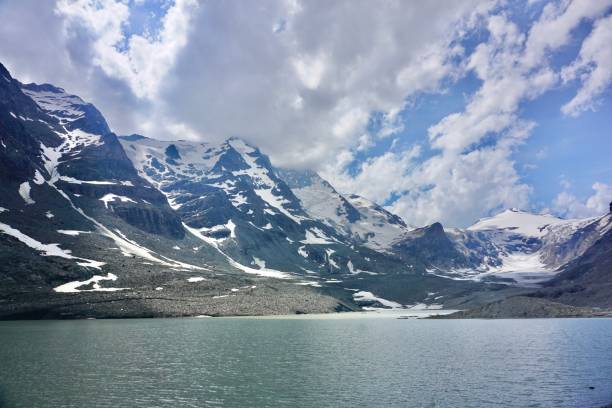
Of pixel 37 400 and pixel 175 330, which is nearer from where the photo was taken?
pixel 37 400

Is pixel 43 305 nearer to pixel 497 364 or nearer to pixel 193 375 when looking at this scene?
pixel 193 375

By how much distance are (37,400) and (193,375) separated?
66.0 feet

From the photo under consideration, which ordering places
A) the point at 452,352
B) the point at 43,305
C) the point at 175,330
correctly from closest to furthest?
the point at 452,352 < the point at 175,330 < the point at 43,305

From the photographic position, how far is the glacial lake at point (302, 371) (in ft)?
171

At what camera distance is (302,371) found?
6938 cm

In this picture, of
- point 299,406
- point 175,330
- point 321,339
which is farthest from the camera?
point 175,330

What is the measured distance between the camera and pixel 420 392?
182 feet

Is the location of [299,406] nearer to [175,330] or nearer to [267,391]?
[267,391]

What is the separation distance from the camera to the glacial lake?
52250 millimetres

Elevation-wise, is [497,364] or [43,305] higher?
[43,305]

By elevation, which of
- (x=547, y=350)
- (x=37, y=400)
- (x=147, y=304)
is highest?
(x=147, y=304)

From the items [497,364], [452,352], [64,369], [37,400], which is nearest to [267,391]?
[37,400]

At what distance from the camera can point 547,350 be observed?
89.1m

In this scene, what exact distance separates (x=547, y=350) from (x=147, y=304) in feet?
489
